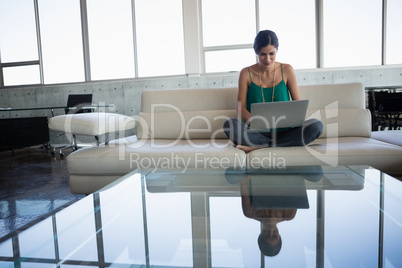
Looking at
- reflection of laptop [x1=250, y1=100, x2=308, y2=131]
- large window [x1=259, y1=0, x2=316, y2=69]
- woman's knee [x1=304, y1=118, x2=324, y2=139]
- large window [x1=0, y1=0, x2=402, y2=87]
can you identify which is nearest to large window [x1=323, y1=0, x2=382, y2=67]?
large window [x1=0, y1=0, x2=402, y2=87]

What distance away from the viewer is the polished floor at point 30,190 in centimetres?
183

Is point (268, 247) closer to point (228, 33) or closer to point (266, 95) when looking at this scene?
point (266, 95)

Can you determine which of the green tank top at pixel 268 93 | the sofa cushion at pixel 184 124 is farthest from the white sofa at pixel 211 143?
the green tank top at pixel 268 93

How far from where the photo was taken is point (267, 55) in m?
2.04

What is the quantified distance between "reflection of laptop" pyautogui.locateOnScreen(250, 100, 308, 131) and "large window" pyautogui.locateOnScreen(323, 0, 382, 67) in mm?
3446

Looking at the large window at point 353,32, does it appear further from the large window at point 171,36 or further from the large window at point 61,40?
the large window at point 61,40

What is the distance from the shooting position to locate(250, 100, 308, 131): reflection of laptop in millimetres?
1604

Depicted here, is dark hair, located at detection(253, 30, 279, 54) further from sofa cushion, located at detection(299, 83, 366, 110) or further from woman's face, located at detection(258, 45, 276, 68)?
sofa cushion, located at detection(299, 83, 366, 110)

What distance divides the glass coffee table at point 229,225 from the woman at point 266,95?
531 mm

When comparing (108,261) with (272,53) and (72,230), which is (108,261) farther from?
(272,53)

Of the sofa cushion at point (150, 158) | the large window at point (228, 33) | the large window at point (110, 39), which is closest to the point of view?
the sofa cushion at point (150, 158)

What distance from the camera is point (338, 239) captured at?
31.3 inches

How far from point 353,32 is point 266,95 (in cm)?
332

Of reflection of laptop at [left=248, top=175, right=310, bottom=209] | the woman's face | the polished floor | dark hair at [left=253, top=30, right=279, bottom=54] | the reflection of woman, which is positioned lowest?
the polished floor
